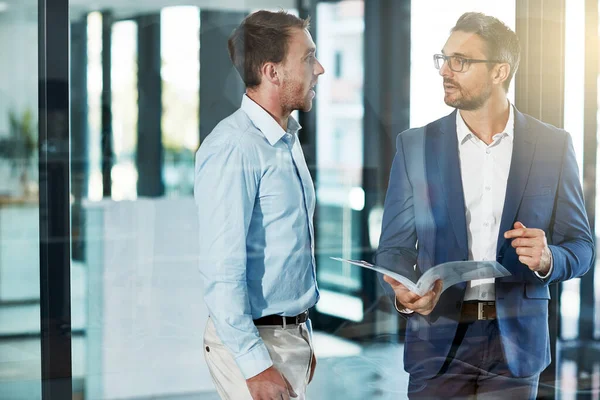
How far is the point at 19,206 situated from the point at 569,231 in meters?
1.99

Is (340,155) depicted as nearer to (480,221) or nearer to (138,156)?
(480,221)

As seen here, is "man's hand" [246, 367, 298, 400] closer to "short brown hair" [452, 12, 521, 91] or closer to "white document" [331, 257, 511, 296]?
"white document" [331, 257, 511, 296]

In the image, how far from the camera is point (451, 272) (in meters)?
3.04

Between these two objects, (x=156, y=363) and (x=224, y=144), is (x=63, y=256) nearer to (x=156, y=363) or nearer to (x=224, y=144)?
(x=156, y=363)

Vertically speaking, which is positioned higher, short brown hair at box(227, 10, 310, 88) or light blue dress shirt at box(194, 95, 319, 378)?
short brown hair at box(227, 10, 310, 88)

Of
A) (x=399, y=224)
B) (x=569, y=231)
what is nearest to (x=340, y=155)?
(x=399, y=224)

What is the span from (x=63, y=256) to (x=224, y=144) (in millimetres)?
700

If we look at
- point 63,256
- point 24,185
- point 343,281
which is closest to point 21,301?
point 63,256

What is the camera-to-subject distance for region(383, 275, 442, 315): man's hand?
9.80 feet

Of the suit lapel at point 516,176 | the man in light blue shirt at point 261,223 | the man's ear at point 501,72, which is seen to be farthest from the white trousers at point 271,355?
the man's ear at point 501,72

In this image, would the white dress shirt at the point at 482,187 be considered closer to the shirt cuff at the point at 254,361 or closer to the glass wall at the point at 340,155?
the glass wall at the point at 340,155

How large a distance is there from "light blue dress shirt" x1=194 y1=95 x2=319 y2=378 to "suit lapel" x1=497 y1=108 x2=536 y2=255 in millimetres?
829

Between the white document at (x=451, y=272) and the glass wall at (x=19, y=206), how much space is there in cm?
108

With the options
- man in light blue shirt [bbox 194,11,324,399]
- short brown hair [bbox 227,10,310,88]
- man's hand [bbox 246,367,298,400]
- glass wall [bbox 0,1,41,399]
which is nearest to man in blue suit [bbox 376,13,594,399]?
man in light blue shirt [bbox 194,11,324,399]
